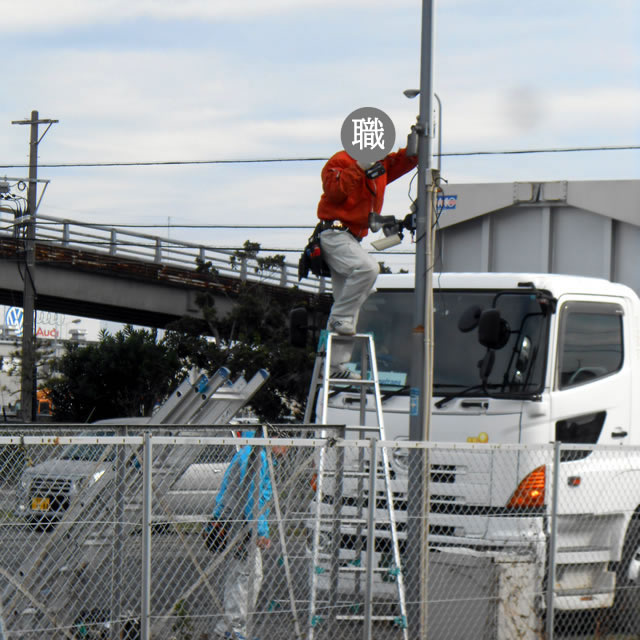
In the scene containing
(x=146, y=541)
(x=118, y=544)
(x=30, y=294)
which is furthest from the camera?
(x=30, y=294)

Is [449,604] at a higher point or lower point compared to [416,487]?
lower

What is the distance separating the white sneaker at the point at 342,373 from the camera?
28.4 ft

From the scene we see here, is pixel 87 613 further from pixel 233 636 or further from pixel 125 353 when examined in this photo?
pixel 125 353

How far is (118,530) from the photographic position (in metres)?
6.57

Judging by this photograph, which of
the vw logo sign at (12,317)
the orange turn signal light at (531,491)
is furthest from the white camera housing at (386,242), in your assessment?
the vw logo sign at (12,317)

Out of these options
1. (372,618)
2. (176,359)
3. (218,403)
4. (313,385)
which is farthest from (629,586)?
(176,359)

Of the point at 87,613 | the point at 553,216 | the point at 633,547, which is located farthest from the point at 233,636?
the point at 553,216

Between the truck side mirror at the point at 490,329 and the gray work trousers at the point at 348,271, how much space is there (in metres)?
0.96

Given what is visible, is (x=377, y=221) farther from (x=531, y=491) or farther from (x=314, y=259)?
(x=531, y=491)

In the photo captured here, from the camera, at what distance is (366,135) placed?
8.20 meters

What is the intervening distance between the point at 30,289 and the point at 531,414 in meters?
27.1

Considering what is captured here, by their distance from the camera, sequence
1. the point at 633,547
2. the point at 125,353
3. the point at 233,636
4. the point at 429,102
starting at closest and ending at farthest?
the point at 233,636, the point at 429,102, the point at 633,547, the point at 125,353

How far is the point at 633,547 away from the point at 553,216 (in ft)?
12.1

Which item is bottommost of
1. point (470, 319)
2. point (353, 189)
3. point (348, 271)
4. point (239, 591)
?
point (239, 591)
